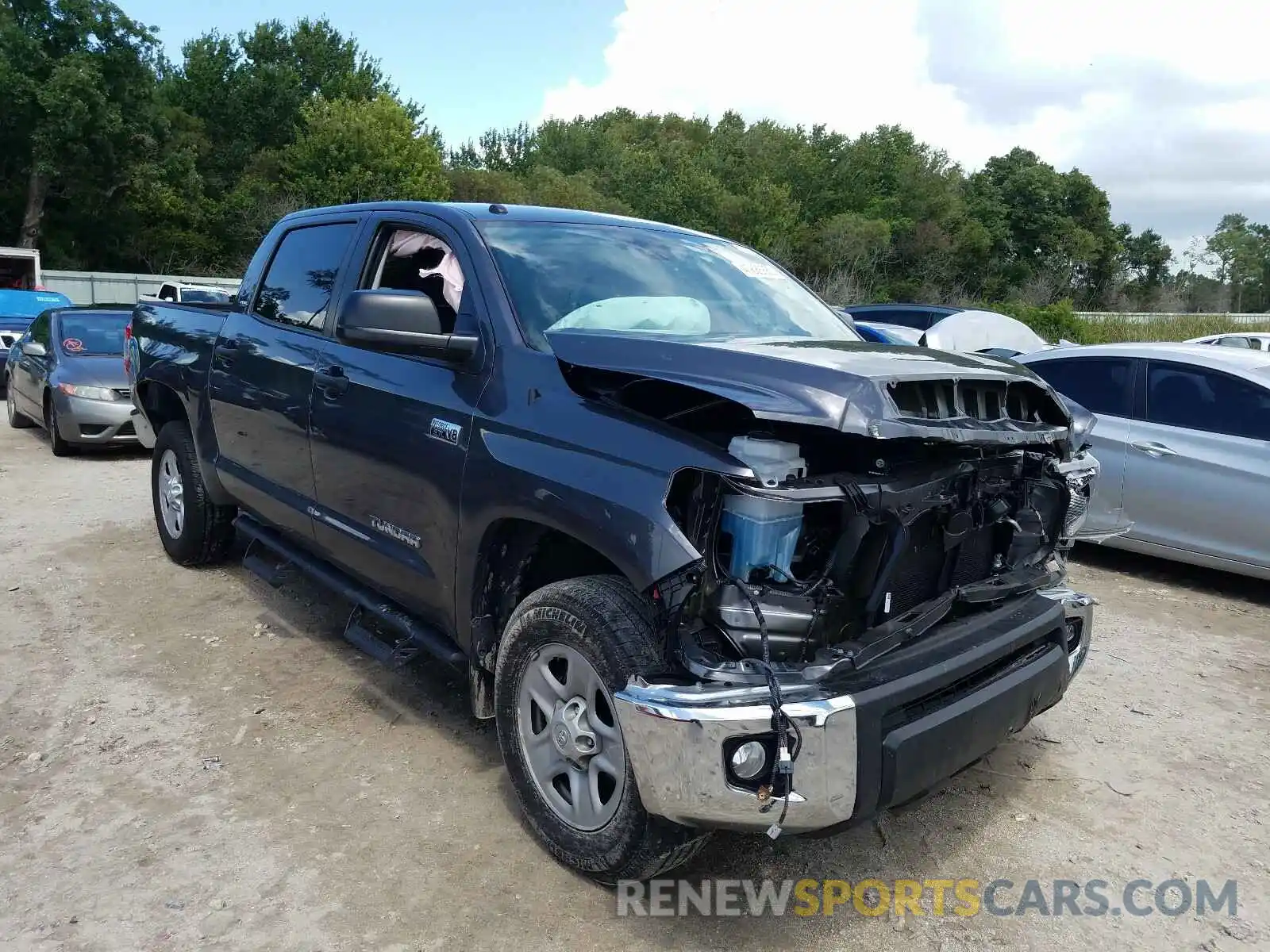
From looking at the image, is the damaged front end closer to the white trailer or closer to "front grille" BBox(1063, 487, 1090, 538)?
"front grille" BBox(1063, 487, 1090, 538)

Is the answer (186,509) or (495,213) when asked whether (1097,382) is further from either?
(186,509)

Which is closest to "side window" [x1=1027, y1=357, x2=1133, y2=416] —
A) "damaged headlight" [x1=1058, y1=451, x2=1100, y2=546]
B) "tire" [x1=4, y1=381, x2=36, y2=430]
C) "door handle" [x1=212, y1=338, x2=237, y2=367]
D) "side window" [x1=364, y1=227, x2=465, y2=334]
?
"damaged headlight" [x1=1058, y1=451, x2=1100, y2=546]

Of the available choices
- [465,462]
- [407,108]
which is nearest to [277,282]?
[465,462]

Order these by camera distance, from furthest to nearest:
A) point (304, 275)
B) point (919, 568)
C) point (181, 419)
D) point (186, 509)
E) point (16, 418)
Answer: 1. point (16, 418)
2. point (181, 419)
3. point (186, 509)
4. point (304, 275)
5. point (919, 568)

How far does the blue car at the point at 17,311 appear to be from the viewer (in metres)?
14.8

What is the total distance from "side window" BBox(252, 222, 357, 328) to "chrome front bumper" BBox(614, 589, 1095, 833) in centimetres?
259

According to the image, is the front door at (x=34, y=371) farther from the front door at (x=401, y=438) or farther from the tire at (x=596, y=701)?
the tire at (x=596, y=701)

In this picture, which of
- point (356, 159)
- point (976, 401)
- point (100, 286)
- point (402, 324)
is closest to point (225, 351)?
point (402, 324)

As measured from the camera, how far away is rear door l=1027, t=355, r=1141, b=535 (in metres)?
6.38

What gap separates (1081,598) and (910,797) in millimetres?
1207

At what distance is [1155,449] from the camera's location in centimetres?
625

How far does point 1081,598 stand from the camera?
334 cm

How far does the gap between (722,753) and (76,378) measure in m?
9.63

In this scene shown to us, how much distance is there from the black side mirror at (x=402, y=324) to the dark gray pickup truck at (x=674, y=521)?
11mm
